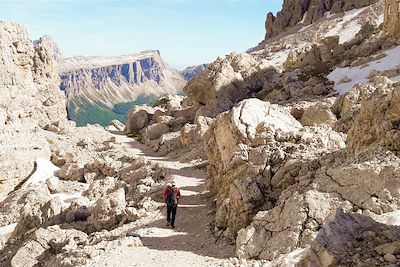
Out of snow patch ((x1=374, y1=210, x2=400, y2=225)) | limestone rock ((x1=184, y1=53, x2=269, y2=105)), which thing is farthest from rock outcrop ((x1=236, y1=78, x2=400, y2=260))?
limestone rock ((x1=184, y1=53, x2=269, y2=105))

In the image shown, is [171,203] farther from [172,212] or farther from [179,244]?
[179,244]

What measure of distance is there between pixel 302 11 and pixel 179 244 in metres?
123

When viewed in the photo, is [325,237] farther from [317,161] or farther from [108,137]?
[108,137]

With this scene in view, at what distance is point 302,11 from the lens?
135 metres

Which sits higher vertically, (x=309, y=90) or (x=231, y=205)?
(x=309, y=90)

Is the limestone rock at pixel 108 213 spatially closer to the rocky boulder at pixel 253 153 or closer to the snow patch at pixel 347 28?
the rocky boulder at pixel 253 153

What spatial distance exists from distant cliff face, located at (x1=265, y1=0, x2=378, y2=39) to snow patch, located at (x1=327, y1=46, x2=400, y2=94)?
58.8 m

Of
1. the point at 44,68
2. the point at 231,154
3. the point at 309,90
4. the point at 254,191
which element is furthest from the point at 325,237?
the point at 44,68

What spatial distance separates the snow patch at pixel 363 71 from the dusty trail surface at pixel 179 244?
1364 inches

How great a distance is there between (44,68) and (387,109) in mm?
65608

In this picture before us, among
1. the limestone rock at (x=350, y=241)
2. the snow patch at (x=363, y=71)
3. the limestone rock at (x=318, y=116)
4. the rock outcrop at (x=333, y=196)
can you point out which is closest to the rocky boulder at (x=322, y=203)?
the rock outcrop at (x=333, y=196)

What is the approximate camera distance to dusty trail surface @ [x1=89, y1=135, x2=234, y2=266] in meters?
20.6

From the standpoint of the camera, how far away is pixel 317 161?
919 inches

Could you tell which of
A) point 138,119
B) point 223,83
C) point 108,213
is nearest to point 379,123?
point 108,213
